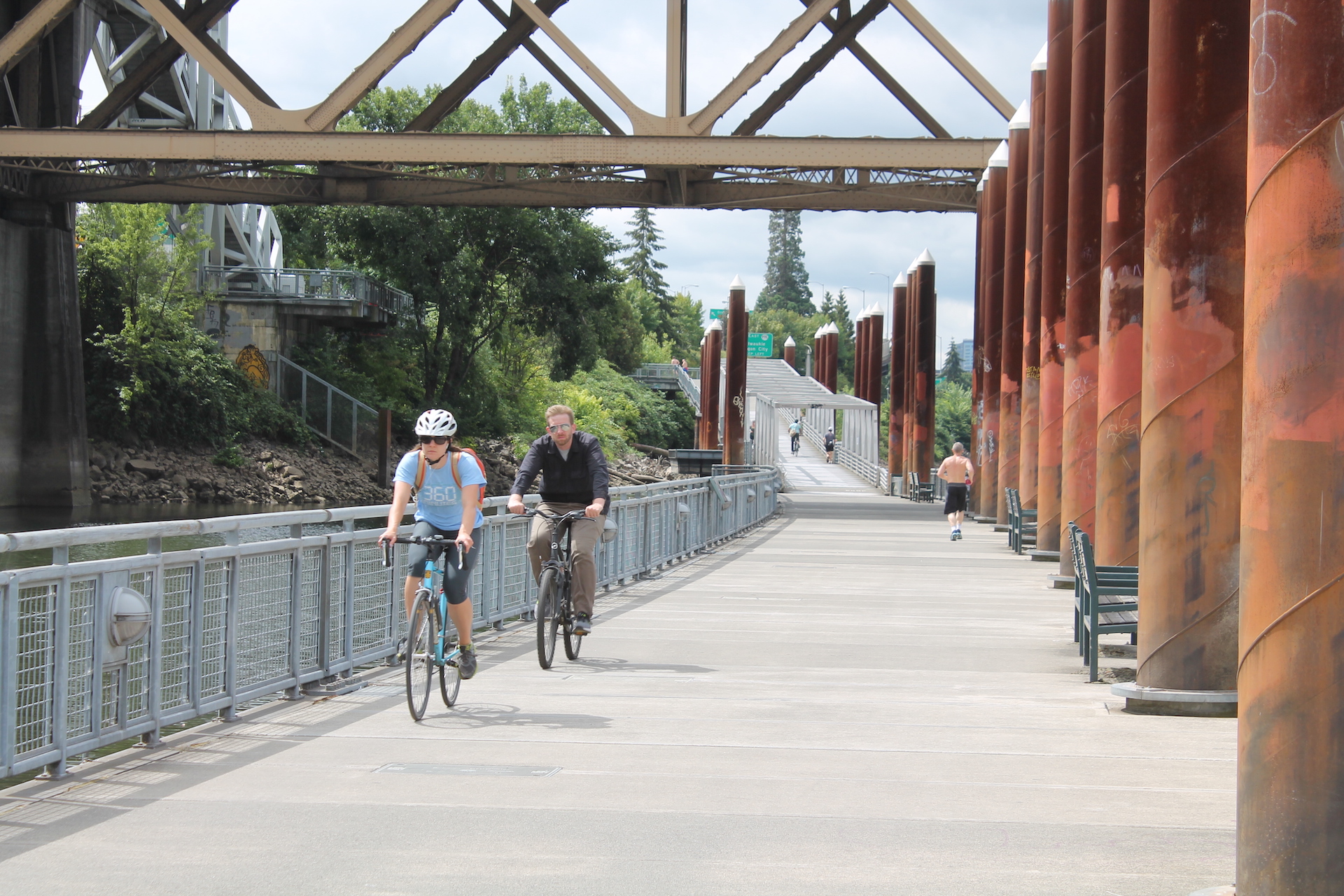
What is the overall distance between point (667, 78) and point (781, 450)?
49.1m

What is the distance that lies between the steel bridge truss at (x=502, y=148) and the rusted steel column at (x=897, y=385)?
1890 cm

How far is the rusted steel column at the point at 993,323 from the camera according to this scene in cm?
3497

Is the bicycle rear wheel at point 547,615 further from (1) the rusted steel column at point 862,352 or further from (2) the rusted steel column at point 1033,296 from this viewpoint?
(1) the rusted steel column at point 862,352

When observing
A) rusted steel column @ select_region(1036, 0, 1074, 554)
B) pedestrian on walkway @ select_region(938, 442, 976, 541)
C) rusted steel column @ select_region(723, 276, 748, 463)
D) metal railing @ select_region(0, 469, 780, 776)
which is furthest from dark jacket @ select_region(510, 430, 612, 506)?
rusted steel column @ select_region(723, 276, 748, 463)

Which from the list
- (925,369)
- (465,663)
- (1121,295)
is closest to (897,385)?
(925,369)

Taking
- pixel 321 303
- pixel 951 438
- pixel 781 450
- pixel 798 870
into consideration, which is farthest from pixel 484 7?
pixel 951 438

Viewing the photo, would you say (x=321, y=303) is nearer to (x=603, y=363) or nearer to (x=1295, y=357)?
(x=603, y=363)

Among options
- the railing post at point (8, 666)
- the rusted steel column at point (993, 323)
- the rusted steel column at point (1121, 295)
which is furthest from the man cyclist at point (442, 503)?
the rusted steel column at point (993, 323)

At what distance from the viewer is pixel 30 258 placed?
147 feet

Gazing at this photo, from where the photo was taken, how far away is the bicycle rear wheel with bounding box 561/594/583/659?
10.9m

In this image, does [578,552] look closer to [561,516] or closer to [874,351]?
[561,516]

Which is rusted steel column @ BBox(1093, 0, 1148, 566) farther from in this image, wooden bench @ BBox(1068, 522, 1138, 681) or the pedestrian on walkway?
the pedestrian on walkway

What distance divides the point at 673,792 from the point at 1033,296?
21.9 meters

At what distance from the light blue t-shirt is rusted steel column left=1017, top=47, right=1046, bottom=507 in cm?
1915
